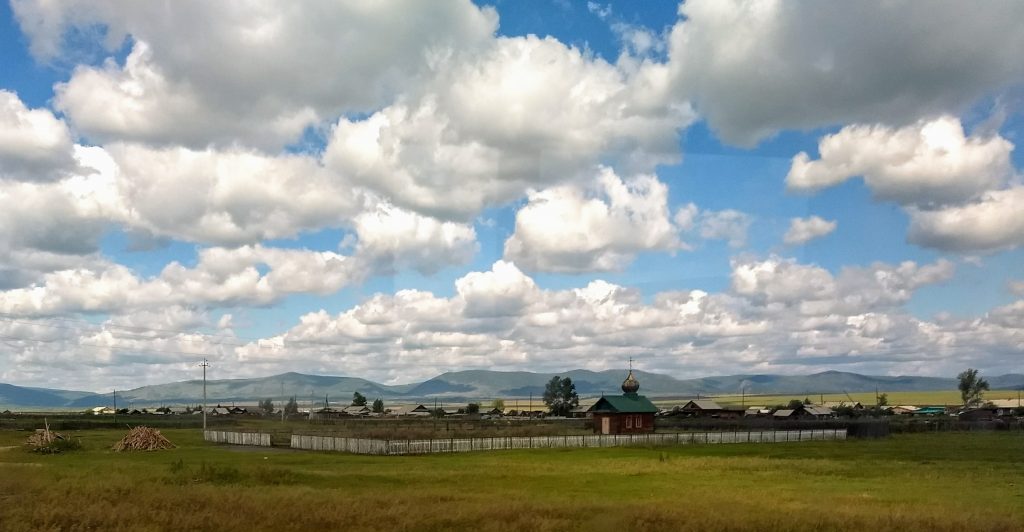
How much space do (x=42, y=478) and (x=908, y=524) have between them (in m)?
31.7

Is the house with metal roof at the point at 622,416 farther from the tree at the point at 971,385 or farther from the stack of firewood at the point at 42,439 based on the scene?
the tree at the point at 971,385

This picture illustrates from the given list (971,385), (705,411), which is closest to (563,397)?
(705,411)

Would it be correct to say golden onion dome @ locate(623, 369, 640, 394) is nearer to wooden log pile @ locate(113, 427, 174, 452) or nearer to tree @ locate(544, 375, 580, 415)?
wooden log pile @ locate(113, 427, 174, 452)

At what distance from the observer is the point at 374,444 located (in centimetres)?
6194

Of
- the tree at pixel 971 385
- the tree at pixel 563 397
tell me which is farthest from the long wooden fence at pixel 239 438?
the tree at pixel 971 385

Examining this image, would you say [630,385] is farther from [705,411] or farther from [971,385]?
[971,385]

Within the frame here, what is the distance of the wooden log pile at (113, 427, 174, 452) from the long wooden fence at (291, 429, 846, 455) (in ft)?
35.0

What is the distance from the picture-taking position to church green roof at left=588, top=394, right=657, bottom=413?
8062 cm

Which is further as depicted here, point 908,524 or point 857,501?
point 857,501

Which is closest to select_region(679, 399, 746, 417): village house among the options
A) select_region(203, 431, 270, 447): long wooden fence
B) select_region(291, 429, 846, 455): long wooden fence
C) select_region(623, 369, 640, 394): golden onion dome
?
select_region(623, 369, 640, 394): golden onion dome

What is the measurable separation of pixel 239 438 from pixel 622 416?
114 feet

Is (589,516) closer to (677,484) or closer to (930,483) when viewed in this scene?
(677,484)

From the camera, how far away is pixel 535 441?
67.4m

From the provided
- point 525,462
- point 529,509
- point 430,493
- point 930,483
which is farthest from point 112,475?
point 930,483
